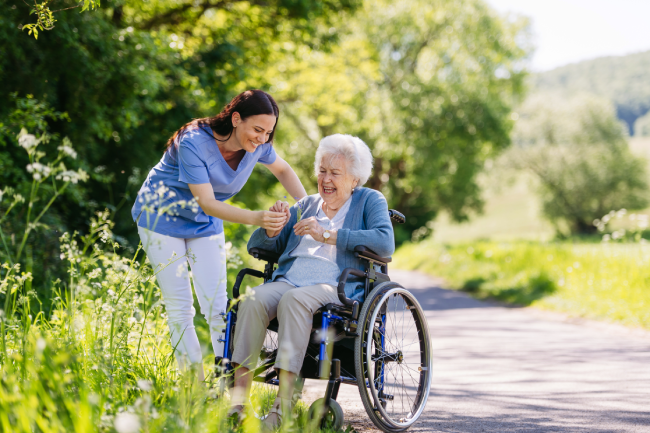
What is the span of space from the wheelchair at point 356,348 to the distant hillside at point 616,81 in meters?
105

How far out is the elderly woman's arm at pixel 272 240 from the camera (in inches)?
129

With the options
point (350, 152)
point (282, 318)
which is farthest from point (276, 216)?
point (350, 152)

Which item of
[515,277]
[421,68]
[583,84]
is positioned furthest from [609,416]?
[583,84]

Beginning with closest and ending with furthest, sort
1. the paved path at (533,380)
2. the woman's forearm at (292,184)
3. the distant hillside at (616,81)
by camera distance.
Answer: the paved path at (533,380) → the woman's forearm at (292,184) → the distant hillside at (616,81)

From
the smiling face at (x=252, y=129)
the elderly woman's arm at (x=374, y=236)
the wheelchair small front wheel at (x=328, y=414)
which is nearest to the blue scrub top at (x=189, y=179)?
the smiling face at (x=252, y=129)

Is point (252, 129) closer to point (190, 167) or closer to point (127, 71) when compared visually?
point (190, 167)

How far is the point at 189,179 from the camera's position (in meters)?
2.95

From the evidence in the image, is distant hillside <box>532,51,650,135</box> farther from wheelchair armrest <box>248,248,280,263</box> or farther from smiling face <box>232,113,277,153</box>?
smiling face <box>232,113,277,153</box>

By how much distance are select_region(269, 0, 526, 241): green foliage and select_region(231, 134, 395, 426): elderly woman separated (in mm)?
12672

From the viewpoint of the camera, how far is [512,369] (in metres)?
4.73

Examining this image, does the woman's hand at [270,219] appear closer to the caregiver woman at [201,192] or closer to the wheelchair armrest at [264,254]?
the caregiver woman at [201,192]

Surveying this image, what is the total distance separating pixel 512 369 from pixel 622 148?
32.4 m

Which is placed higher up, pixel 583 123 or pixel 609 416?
pixel 583 123

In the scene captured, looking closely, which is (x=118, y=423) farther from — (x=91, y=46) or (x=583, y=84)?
(x=583, y=84)
